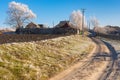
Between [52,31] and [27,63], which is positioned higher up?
[52,31]

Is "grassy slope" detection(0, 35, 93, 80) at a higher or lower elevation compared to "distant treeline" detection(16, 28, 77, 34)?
lower

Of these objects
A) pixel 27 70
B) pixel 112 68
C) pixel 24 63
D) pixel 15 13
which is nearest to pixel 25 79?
pixel 27 70

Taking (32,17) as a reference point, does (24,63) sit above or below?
below

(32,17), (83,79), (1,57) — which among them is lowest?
(83,79)

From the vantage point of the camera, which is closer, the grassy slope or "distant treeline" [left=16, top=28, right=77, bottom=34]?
the grassy slope

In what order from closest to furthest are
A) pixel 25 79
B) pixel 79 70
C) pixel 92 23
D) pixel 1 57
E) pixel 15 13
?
pixel 25 79, pixel 1 57, pixel 79 70, pixel 15 13, pixel 92 23

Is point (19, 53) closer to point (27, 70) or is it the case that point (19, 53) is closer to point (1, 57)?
point (1, 57)

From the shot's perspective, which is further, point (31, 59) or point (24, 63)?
point (31, 59)

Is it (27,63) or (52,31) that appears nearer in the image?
(27,63)

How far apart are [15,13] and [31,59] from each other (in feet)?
259

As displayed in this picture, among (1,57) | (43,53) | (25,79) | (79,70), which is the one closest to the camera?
(25,79)

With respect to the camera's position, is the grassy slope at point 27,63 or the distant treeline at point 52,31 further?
the distant treeline at point 52,31

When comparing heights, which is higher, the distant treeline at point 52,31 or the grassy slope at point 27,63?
the distant treeline at point 52,31

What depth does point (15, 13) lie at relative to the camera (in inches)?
3696
